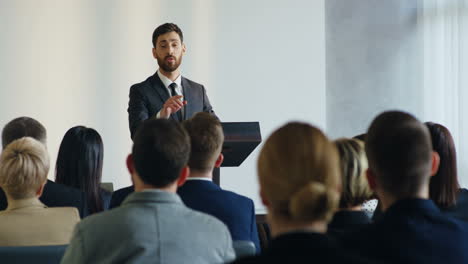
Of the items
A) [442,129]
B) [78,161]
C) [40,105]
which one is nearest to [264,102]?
[40,105]

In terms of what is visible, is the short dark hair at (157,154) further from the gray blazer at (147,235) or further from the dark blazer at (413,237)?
the dark blazer at (413,237)

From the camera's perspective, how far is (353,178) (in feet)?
7.77

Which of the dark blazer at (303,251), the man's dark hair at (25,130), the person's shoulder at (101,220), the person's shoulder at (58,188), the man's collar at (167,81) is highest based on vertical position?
the man's collar at (167,81)

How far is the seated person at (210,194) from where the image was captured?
8.38ft

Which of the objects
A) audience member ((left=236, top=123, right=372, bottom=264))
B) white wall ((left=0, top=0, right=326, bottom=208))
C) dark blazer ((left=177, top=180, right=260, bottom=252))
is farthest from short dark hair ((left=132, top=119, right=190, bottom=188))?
white wall ((left=0, top=0, right=326, bottom=208))

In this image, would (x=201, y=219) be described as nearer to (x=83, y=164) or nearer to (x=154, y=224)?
(x=154, y=224)

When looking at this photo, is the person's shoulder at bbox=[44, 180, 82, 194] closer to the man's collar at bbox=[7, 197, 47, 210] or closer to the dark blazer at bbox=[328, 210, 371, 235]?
the man's collar at bbox=[7, 197, 47, 210]

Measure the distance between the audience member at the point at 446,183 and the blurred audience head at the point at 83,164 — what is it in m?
1.65

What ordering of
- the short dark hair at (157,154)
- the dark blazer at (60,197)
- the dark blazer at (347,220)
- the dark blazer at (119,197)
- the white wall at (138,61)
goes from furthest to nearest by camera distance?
the white wall at (138,61) < the dark blazer at (60,197) < the dark blazer at (119,197) < the dark blazer at (347,220) < the short dark hair at (157,154)

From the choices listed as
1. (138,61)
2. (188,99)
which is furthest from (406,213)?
(138,61)

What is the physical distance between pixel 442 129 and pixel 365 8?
184 inches

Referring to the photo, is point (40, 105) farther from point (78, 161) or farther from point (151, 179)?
point (151, 179)

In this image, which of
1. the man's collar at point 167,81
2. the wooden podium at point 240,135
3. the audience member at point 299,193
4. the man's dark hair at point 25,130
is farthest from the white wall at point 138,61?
the audience member at point 299,193

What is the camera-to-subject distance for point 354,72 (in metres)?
7.26
